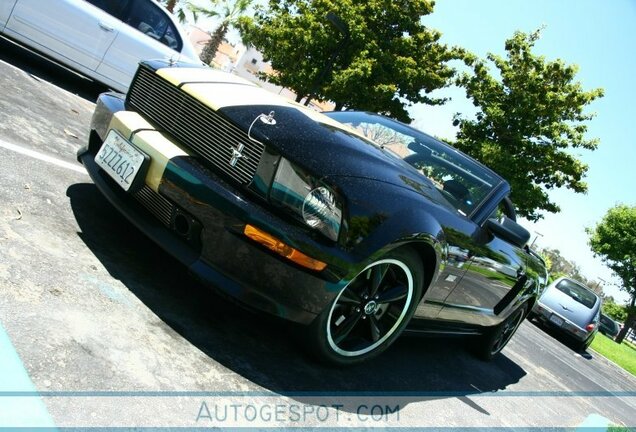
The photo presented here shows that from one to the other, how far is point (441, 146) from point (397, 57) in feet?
76.7

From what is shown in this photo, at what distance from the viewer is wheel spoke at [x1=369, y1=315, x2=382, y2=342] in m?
3.03

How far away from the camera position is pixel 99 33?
6574 millimetres

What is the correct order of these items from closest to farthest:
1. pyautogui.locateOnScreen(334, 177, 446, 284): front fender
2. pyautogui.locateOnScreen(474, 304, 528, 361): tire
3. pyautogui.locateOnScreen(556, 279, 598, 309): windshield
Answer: pyautogui.locateOnScreen(334, 177, 446, 284): front fender < pyautogui.locateOnScreen(474, 304, 528, 361): tire < pyautogui.locateOnScreen(556, 279, 598, 309): windshield

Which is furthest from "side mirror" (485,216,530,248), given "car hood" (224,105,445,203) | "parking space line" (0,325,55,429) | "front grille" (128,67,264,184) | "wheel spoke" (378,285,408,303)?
"parking space line" (0,325,55,429)

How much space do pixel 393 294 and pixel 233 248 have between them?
3.20ft

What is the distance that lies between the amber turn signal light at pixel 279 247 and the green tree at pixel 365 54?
23.6m

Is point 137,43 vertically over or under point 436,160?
under

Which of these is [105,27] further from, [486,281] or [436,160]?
[486,281]

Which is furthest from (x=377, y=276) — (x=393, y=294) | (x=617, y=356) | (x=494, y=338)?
(x=617, y=356)

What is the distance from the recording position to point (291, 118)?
2.89m

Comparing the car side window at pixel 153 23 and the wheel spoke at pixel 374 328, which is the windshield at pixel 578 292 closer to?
the car side window at pixel 153 23

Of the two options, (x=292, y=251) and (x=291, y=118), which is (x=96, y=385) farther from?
(x=291, y=118)

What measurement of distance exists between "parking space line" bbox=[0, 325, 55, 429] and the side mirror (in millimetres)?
2863

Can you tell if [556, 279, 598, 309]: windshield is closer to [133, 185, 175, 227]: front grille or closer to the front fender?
the front fender
